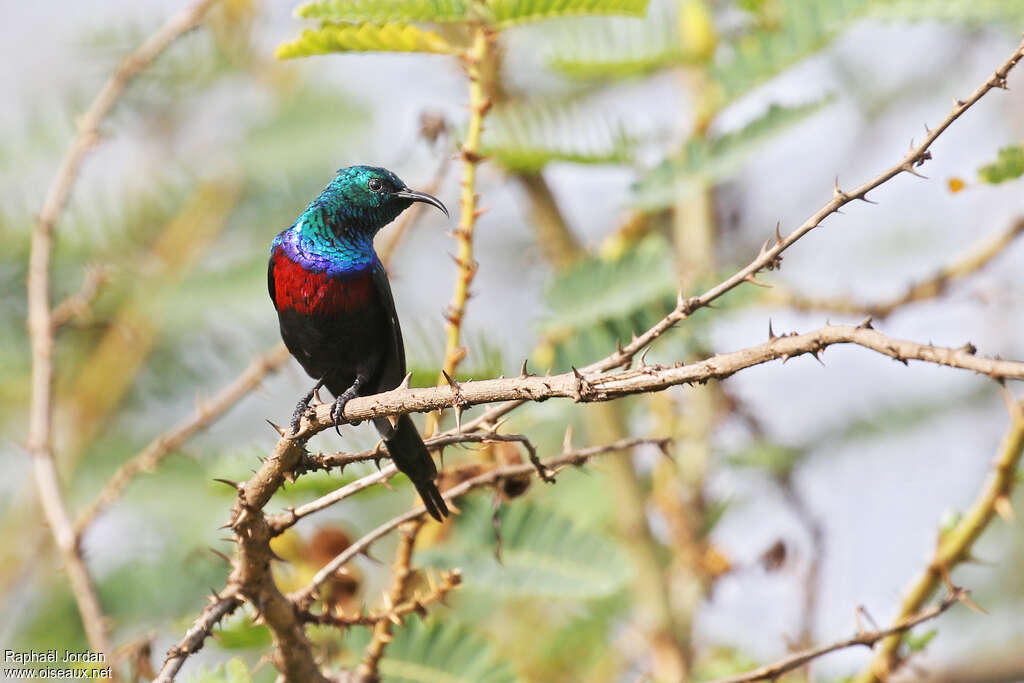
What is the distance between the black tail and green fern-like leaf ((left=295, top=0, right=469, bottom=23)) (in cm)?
92

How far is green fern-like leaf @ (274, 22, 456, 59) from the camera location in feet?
8.95

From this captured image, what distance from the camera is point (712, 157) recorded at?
3.76 meters

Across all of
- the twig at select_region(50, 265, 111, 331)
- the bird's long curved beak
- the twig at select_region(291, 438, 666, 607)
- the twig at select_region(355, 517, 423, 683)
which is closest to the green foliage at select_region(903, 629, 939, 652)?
the twig at select_region(291, 438, 666, 607)

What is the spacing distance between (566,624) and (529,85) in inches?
97.5

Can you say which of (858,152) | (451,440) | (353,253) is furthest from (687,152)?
(858,152)

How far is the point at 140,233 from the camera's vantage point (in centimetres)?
554

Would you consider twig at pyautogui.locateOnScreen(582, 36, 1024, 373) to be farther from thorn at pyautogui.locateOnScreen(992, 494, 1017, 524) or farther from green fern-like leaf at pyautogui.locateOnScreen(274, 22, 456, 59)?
green fern-like leaf at pyautogui.locateOnScreen(274, 22, 456, 59)

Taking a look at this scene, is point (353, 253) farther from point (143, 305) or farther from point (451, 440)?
point (143, 305)

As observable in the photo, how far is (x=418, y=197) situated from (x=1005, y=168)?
5.72ft

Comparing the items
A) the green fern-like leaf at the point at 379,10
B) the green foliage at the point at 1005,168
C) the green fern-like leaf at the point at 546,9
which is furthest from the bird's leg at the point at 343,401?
the green foliage at the point at 1005,168

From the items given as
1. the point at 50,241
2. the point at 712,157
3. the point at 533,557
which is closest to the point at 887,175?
the point at 533,557

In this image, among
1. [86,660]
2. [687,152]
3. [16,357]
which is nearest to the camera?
[86,660]

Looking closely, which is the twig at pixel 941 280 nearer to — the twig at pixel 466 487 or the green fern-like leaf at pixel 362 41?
the twig at pixel 466 487

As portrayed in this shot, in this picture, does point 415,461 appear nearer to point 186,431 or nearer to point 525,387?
point 186,431
